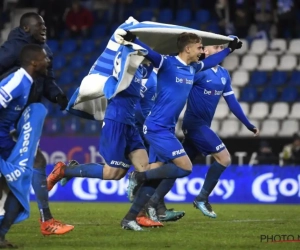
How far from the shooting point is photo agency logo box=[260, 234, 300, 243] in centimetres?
850

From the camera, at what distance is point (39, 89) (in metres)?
9.13

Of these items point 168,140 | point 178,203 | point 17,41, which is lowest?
point 178,203

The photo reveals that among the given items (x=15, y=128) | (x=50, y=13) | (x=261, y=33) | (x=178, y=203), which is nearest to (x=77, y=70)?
(x=50, y=13)

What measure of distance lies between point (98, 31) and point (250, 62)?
12.5 feet

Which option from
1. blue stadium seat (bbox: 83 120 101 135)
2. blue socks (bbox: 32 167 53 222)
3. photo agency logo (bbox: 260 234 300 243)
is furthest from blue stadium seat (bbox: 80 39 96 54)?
photo agency logo (bbox: 260 234 300 243)

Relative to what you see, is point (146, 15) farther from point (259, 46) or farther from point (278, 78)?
point (278, 78)

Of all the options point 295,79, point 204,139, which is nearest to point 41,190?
point 204,139

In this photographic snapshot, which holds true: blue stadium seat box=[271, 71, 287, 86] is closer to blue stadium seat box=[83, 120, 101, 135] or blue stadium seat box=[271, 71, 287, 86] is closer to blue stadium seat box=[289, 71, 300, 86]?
blue stadium seat box=[289, 71, 300, 86]

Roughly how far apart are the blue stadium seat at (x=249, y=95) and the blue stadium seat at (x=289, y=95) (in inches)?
23.6

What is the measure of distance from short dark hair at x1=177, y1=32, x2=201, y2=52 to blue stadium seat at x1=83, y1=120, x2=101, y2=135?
30.1 ft

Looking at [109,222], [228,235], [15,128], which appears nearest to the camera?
[15,128]

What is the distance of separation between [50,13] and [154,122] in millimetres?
12526

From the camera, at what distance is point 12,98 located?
24.9ft

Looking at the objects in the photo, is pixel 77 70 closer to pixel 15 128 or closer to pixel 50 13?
pixel 50 13
